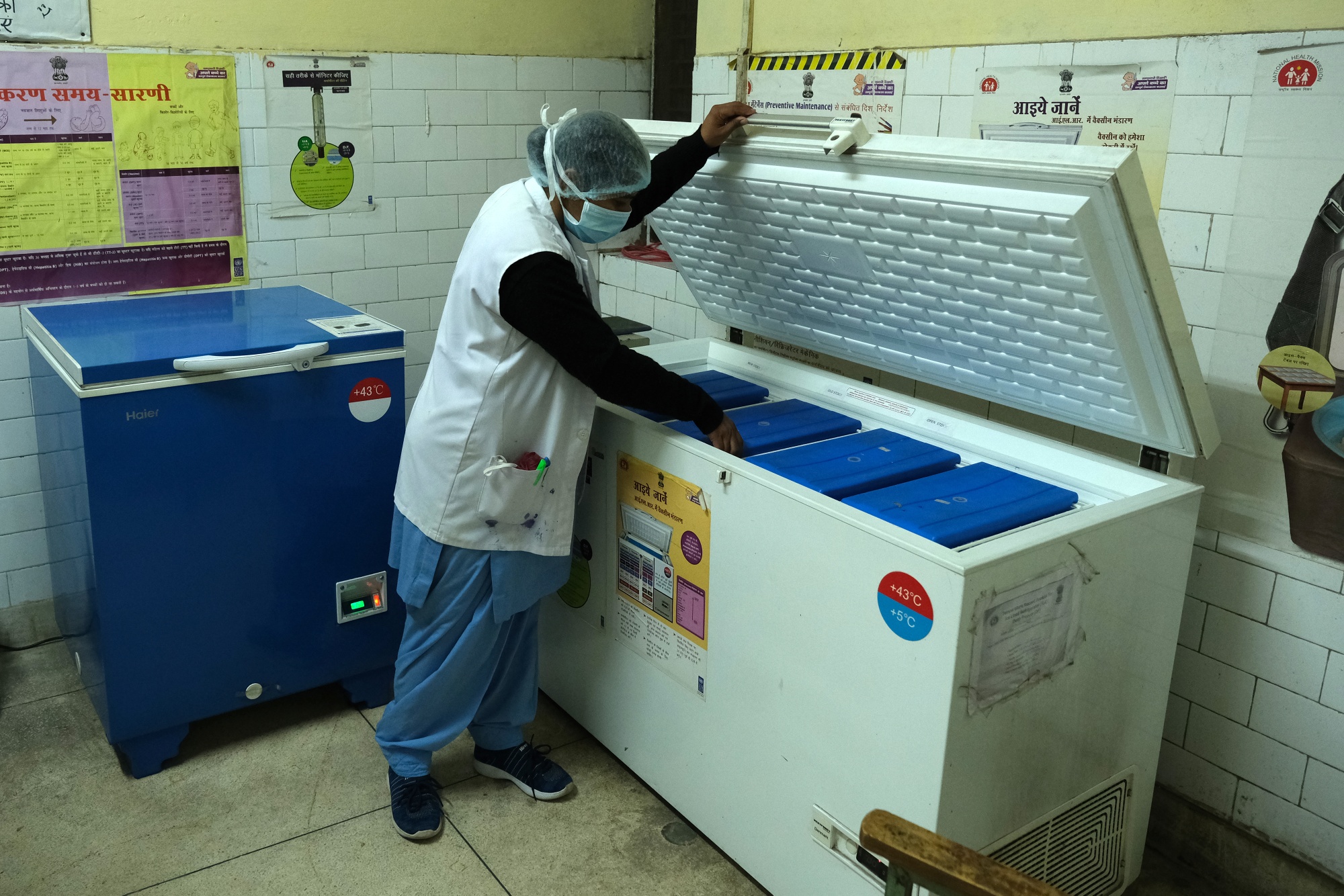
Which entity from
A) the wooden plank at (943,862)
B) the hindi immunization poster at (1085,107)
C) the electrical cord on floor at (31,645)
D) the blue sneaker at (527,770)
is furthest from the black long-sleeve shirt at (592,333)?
the electrical cord on floor at (31,645)

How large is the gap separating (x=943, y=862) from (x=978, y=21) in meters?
2.26

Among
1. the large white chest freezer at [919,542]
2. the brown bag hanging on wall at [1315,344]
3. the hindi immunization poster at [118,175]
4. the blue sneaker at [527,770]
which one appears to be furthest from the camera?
the hindi immunization poster at [118,175]

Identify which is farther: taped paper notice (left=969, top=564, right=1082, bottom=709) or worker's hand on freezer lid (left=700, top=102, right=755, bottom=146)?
Result: worker's hand on freezer lid (left=700, top=102, right=755, bottom=146)

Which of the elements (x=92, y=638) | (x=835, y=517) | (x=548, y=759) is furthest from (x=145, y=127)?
(x=835, y=517)

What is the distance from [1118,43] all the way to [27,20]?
10.0 ft

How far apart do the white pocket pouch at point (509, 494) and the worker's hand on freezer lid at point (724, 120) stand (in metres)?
0.86

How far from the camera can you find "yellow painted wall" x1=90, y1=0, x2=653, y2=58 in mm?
3451

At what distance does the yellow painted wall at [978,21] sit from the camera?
7.34 ft

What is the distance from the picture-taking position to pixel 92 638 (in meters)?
2.84

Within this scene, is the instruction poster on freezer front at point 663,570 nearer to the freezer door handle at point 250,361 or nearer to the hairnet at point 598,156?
the hairnet at point 598,156

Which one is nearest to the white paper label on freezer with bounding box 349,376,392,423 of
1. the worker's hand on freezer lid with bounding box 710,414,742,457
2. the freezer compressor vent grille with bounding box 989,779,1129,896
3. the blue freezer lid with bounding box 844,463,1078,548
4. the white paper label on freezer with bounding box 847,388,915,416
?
the worker's hand on freezer lid with bounding box 710,414,742,457

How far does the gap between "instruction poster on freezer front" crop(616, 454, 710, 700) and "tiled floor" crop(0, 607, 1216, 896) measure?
1.50 feet

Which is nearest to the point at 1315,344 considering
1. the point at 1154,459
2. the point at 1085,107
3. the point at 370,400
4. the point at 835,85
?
the point at 1154,459

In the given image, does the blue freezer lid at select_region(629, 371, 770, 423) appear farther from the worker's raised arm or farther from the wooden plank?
the wooden plank
